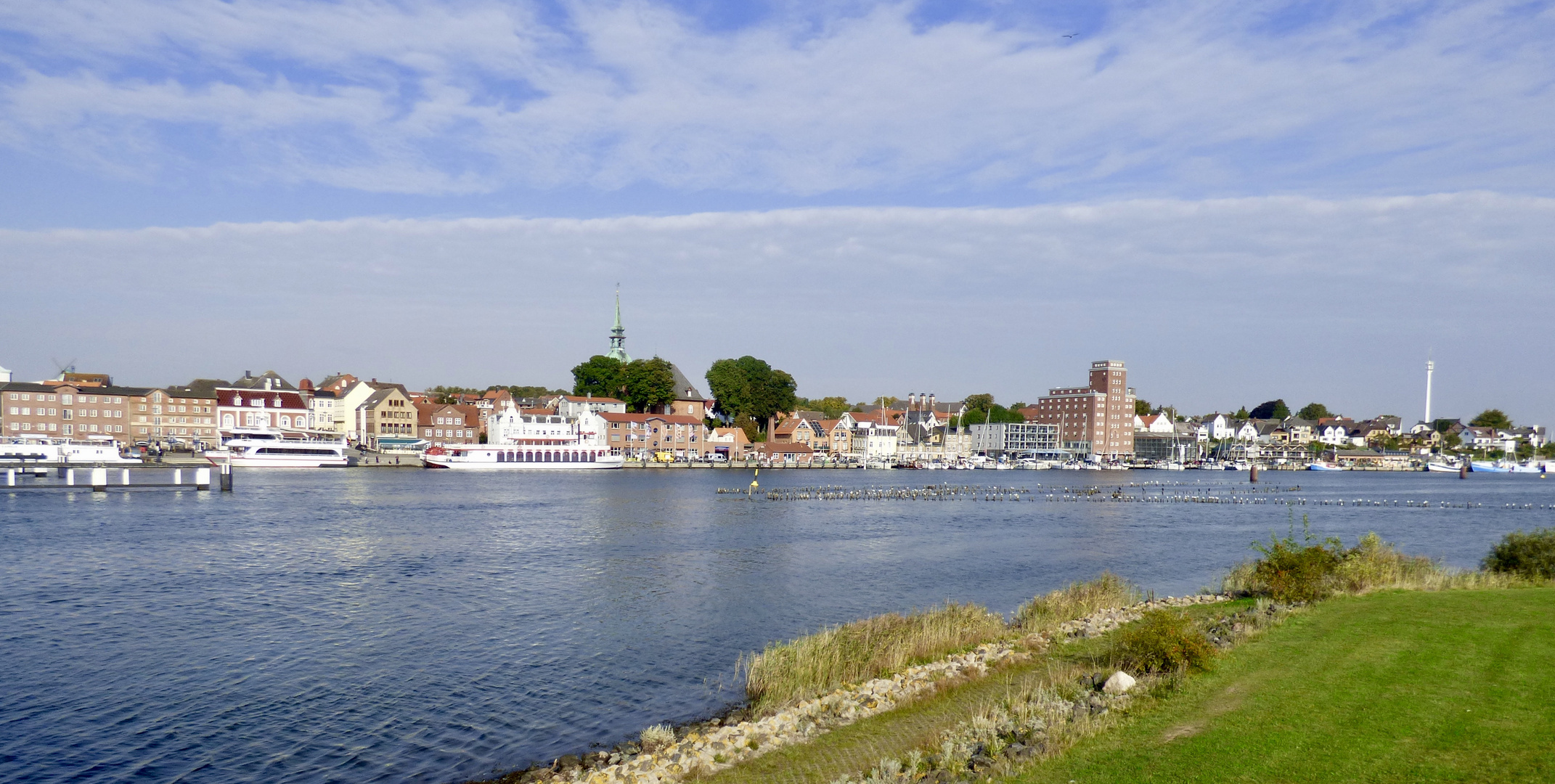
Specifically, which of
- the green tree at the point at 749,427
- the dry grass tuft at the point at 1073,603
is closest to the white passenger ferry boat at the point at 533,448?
the green tree at the point at 749,427

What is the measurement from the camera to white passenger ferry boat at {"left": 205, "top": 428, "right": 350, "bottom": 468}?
102938 mm

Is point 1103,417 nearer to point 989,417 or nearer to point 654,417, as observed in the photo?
point 989,417

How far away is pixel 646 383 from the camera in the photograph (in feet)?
456

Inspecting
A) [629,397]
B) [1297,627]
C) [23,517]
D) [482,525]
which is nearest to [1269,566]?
[1297,627]

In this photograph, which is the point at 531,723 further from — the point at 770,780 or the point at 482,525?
the point at 482,525

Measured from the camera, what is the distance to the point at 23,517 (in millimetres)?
51469

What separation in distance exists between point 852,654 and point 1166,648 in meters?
6.44

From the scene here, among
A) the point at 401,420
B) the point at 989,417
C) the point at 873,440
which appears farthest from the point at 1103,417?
the point at 401,420

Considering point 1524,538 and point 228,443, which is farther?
point 228,443

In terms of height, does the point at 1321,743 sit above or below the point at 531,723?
above

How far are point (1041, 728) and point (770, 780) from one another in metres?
3.74

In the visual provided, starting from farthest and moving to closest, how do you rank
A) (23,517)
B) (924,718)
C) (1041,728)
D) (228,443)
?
(228,443)
(23,517)
(924,718)
(1041,728)

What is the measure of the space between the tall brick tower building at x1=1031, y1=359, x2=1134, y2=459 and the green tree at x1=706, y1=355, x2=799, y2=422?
212 feet

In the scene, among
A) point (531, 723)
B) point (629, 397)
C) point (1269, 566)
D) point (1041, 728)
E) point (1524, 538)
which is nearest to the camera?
point (1041, 728)
